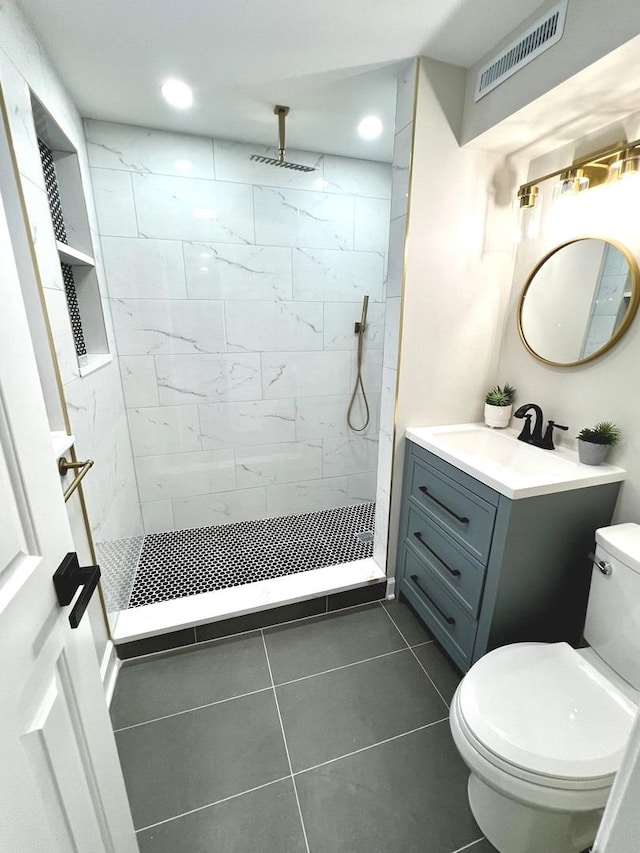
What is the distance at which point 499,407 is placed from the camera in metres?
1.83

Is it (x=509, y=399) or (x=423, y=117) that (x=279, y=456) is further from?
(x=423, y=117)

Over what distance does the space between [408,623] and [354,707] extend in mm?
521

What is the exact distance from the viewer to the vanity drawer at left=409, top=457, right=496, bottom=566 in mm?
1387

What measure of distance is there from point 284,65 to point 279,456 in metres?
2.10

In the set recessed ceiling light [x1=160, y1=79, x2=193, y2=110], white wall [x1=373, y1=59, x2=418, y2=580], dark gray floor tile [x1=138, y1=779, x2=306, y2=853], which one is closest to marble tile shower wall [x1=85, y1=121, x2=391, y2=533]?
recessed ceiling light [x1=160, y1=79, x2=193, y2=110]

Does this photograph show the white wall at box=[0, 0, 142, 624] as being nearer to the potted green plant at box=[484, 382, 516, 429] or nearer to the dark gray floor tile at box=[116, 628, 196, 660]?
the dark gray floor tile at box=[116, 628, 196, 660]

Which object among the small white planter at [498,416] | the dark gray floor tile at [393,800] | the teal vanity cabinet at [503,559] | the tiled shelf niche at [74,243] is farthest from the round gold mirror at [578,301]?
the tiled shelf niche at [74,243]

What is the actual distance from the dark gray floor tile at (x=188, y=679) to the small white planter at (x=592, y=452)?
1.58 metres

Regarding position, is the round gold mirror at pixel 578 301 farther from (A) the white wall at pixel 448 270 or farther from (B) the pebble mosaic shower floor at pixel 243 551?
(B) the pebble mosaic shower floor at pixel 243 551

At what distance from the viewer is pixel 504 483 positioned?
127cm

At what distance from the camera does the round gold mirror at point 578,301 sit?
1367 mm

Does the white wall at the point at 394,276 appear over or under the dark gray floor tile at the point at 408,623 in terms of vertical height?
over

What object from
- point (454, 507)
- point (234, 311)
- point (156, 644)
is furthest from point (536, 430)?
point (156, 644)

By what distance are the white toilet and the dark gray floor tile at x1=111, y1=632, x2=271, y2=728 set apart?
91 centimetres
